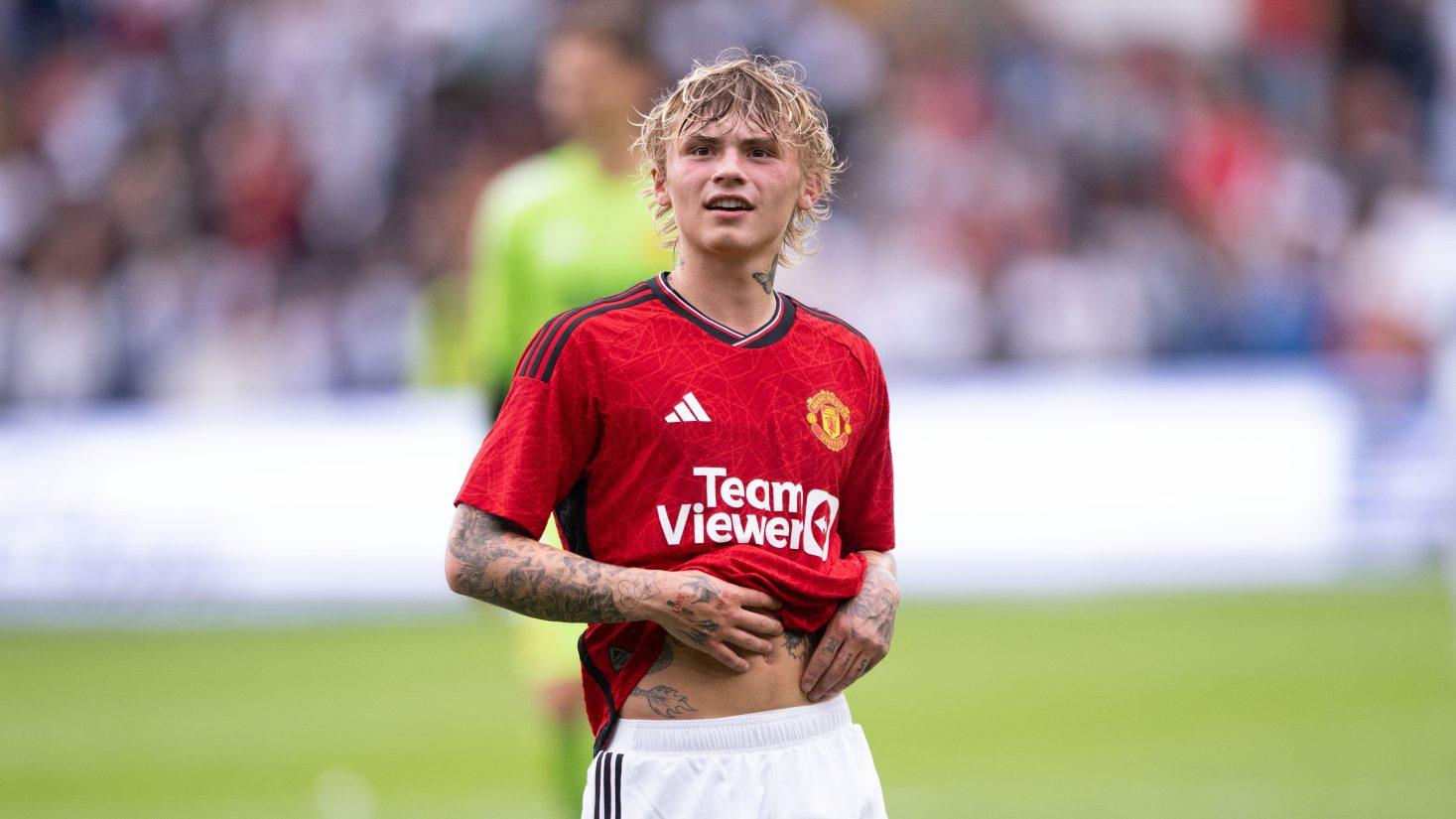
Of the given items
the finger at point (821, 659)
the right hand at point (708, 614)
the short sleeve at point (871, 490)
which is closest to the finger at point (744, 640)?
the right hand at point (708, 614)

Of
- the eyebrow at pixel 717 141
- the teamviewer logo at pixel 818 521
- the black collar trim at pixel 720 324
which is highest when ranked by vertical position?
the eyebrow at pixel 717 141

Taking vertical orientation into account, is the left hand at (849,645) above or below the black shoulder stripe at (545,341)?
below

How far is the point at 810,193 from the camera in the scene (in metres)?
3.62

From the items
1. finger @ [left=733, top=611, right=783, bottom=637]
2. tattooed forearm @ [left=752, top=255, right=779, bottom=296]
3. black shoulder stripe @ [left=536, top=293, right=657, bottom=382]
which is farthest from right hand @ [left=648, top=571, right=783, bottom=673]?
tattooed forearm @ [left=752, top=255, right=779, bottom=296]

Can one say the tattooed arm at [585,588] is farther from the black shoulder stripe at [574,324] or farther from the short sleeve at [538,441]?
the black shoulder stripe at [574,324]

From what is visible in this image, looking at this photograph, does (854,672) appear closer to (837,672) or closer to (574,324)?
(837,672)

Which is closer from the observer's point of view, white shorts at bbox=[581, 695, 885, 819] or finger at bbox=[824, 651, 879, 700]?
white shorts at bbox=[581, 695, 885, 819]

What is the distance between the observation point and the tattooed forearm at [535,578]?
3.23 m

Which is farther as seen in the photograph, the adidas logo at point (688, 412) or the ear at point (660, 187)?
the ear at point (660, 187)

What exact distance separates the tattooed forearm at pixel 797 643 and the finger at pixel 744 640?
0.08m

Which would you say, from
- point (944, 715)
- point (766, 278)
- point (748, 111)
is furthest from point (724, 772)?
point (944, 715)

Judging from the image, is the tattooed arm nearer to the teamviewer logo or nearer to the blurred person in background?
the teamviewer logo

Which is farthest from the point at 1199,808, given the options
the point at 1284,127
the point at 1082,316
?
the point at 1284,127

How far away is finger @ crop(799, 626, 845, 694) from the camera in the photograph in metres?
3.42
